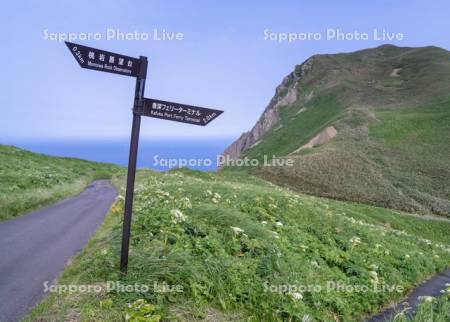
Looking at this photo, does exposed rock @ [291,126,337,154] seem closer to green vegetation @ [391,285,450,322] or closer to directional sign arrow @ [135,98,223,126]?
green vegetation @ [391,285,450,322]

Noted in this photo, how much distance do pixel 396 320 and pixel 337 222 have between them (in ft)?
22.1

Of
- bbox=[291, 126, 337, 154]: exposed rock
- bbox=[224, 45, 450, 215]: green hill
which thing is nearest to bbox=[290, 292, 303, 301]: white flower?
bbox=[224, 45, 450, 215]: green hill

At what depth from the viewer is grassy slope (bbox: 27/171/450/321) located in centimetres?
597

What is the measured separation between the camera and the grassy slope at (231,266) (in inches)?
235

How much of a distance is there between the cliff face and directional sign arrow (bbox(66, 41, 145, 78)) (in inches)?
3781

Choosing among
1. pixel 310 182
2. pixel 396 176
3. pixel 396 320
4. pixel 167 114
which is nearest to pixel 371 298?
pixel 396 320

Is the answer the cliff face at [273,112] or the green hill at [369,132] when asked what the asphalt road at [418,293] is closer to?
the green hill at [369,132]

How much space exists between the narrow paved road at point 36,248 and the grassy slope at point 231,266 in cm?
58


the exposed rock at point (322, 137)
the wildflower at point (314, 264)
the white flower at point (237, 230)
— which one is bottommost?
the wildflower at point (314, 264)

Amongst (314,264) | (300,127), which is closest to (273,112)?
(300,127)

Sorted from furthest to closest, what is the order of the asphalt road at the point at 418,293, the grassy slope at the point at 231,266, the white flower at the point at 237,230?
1. the white flower at the point at 237,230
2. the asphalt road at the point at 418,293
3. the grassy slope at the point at 231,266

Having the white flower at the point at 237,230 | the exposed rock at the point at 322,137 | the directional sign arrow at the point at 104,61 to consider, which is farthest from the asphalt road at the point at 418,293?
the exposed rock at the point at 322,137

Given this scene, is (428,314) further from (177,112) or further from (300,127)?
(300,127)

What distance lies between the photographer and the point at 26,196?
16.3 m
